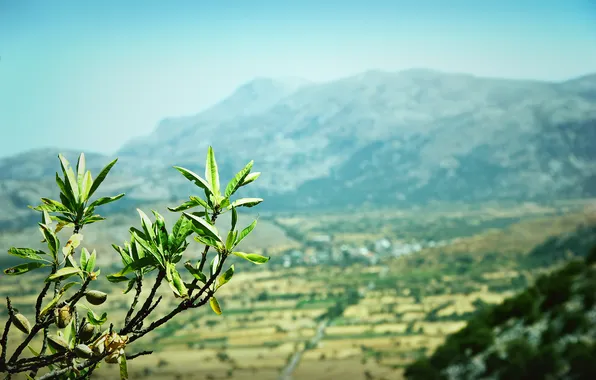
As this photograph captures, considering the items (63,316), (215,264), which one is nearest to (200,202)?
(215,264)

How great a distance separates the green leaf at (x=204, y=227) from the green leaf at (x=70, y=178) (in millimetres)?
350

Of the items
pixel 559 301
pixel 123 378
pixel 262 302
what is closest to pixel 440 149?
pixel 262 302

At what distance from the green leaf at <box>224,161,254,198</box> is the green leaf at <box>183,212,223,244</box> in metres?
0.10

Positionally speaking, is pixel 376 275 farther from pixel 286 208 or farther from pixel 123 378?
pixel 286 208

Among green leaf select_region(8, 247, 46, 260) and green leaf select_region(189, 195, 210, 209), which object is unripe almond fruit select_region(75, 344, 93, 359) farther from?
green leaf select_region(189, 195, 210, 209)

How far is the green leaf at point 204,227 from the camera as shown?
1.28m

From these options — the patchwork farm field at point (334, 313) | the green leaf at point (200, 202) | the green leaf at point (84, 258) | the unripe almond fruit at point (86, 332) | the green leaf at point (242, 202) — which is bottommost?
the patchwork farm field at point (334, 313)

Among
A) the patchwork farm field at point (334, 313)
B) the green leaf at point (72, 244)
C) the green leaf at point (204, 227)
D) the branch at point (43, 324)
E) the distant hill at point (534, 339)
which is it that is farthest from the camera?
the patchwork farm field at point (334, 313)

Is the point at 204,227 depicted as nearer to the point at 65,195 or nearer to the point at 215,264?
the point at 215,264

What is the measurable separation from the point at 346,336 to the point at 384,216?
96.3 meters

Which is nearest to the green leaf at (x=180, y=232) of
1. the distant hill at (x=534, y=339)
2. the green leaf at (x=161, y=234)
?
the green leaf at (x=161, y=234)

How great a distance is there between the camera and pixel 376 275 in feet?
235

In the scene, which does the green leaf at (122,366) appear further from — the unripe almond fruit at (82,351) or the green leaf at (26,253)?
the green leaf at (26,253)

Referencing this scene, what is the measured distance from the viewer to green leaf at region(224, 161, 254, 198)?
1359mm
